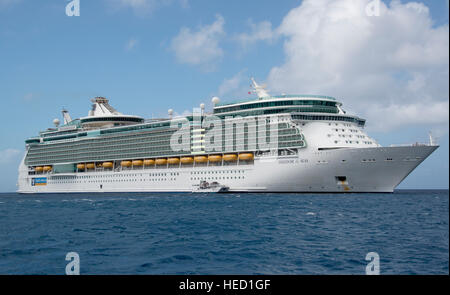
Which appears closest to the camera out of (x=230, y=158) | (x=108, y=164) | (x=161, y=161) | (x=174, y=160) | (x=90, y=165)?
(x=230, y=158)

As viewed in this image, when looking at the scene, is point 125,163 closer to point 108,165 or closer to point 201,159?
point 108,165

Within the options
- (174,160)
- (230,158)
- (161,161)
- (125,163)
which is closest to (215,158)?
(230,158)

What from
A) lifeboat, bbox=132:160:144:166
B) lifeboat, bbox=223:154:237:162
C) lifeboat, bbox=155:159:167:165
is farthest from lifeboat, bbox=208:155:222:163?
lifeboat, bbox=132:160:144:166

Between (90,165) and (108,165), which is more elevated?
(90,165)

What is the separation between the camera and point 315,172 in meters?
50.8

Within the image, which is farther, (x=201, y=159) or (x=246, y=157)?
(x=201, y=159)

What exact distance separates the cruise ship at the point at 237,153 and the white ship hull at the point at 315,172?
12 centimetres

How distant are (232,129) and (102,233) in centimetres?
4278

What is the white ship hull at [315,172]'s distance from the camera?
4747 centimetres

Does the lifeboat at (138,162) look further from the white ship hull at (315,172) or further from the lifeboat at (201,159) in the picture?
the lifeboat at (201,159)

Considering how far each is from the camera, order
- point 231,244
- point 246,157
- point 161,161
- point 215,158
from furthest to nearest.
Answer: point 161,161 < point 215,158 < point 246,157 < point 231,244

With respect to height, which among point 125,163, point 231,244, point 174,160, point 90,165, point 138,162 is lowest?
point 231,244

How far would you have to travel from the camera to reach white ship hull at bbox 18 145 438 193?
156ft

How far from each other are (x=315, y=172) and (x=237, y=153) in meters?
13.9
